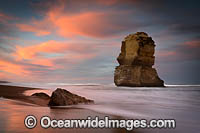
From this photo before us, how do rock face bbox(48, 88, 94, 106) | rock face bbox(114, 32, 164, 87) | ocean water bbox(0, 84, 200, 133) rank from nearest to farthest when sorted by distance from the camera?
ocean water bbox(0, 84, 200, 133), rock face bbox(48, 88, 94, 106), rock face bbox(114, 32, 164, 87)

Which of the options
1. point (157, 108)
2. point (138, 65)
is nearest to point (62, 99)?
point (157, 108)

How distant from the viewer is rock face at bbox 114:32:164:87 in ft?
71.5

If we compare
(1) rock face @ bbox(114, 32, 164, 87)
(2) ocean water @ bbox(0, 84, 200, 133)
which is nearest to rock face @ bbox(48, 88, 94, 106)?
(2) ocean water @ bbox(0, 84, 200, 133)

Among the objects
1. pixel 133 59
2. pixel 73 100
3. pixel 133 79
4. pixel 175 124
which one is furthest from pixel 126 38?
pixel 175 124

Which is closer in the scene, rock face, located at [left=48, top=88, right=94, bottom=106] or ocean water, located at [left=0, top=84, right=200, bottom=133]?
ocean water, located at [left=0, top=84, right=200, bottom=133]

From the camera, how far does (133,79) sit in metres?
21.6

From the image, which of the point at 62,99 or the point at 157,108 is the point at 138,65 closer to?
the point at 157,108

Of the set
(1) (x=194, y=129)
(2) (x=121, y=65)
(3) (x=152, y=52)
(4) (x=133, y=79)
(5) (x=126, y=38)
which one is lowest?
(1) (x=194, y=129)

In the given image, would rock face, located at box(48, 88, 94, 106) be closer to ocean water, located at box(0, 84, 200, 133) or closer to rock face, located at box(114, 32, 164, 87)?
ocean water, located at box(0, 84, 200, 133)

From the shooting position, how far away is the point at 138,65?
22.5m

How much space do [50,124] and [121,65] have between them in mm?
21515

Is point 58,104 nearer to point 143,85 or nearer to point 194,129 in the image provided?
point 194,129

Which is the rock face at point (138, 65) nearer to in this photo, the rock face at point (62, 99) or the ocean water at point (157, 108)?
the ocean water at point (157, 108)

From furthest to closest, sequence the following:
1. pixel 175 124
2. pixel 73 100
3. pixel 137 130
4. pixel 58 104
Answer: pixel 73 100 → pixel 58 104 → pixel 175 124 → pixel 137 130
